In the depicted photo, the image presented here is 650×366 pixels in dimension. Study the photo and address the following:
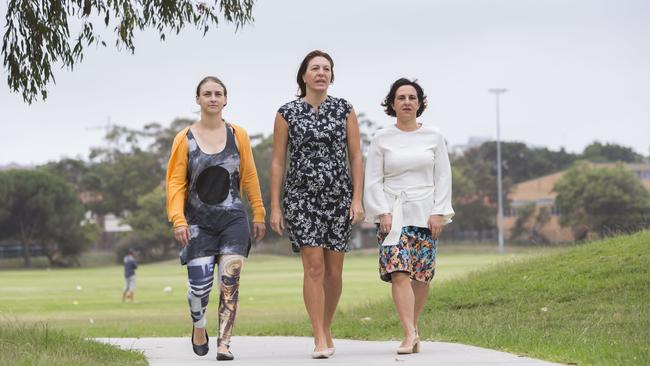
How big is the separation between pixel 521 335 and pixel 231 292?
2769mm

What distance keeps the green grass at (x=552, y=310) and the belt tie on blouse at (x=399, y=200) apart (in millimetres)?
1124

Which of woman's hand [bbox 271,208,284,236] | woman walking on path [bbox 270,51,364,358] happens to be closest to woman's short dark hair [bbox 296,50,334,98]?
woman walking on path [bbox 270,51,364,358]

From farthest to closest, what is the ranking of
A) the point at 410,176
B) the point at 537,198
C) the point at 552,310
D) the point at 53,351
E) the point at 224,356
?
the point at 537,198
the point at 552,310
the point at 410,176
the point at 224,356
the point at 53,351

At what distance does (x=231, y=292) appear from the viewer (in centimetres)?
847

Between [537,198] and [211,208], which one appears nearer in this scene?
[211,208]

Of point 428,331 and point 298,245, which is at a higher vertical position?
point 298,245

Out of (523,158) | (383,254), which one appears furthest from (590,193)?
(383,254)

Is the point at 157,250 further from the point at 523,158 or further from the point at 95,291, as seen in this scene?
the point at 95,291

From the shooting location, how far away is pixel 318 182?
847 cm

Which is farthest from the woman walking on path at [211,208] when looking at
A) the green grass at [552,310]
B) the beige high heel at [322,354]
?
→ the green grass at [552,310]

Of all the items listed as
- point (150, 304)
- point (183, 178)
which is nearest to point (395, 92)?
point (183, 178)

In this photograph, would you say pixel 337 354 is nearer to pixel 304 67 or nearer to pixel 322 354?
pixel 322 354

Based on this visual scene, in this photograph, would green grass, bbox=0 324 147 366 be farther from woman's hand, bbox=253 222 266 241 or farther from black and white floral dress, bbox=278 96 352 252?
black and white floral dress, bbox=278 96 352 252

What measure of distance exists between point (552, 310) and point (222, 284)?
236 inches
